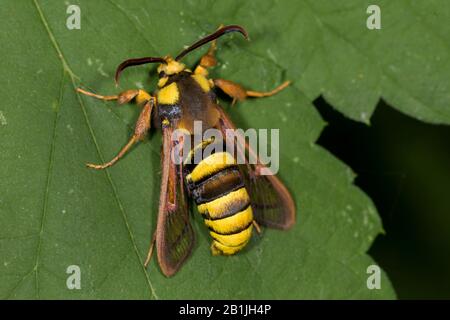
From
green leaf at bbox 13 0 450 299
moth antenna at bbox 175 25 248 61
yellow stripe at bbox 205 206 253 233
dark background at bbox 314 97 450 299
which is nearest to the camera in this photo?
green leaf at bbox 13 0 450 299

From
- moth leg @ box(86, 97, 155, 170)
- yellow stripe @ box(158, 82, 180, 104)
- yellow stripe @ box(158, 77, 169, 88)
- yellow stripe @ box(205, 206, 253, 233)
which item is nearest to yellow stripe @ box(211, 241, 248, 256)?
yellow stripe @ box(205, 206, 253, 233)

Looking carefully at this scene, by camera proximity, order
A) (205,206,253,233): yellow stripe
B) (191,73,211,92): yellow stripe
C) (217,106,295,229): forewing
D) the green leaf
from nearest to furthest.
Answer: the green leaf < (205,206,253,233): yellow stripe < (191,73,211,92): yellow stripe < (217,106,295,229): forewing

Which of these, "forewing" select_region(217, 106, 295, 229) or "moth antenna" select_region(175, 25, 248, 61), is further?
"forewing" select_region(217, 106, 295, 229)

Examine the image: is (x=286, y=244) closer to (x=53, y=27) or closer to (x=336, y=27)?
(x=336, y=27)

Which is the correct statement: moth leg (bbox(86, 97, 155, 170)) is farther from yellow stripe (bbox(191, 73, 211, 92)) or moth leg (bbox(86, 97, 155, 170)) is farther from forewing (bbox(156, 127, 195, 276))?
yellow stripe (bbox(191, 73, 211, 92))

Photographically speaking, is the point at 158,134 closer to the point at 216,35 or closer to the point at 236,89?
the point at 236,89

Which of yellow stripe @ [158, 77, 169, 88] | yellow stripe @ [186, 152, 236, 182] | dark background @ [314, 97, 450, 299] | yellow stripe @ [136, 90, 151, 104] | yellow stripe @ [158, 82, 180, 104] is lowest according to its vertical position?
dark background @ [314, 97, 450, 299]

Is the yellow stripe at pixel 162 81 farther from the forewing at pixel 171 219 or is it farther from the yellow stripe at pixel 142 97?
the forewing at pixel 171 219

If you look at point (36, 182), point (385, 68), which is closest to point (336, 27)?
point (385, 68)
